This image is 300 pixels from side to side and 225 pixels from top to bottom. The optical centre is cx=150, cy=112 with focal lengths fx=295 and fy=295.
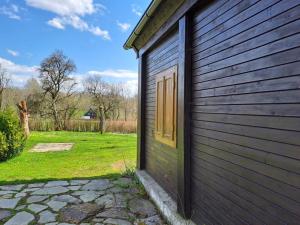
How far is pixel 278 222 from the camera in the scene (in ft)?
6.12

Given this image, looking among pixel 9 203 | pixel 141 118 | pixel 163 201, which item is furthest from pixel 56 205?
pixel 141 118

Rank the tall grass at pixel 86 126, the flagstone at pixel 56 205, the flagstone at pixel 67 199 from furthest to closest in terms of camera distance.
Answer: the tall grass at pixel 86 126 → the flagstone at pixel 67 199 → the flagstone at pixel 56 205

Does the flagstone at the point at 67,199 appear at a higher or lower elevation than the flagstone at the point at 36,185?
lower

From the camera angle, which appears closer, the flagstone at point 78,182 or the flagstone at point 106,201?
the flagstone at point 106,201

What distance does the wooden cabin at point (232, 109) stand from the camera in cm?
180

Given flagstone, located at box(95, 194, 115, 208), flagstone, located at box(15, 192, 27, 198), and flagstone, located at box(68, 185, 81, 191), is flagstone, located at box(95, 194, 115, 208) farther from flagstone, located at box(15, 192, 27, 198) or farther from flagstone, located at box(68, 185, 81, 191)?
flagstone, located at box(15, 192, 27, 198)

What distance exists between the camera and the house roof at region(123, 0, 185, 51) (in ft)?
12.3

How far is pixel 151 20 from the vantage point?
4.53 metres

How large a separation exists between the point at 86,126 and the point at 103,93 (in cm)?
676

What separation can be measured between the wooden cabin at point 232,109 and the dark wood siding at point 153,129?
0.10ft

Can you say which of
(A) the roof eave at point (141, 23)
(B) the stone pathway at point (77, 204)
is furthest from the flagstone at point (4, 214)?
(A) the roof eave at point (141, 23)

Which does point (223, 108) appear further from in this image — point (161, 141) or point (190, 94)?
point (161, 141)

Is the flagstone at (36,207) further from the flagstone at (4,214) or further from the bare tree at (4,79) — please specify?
the bare tree at (4,79)

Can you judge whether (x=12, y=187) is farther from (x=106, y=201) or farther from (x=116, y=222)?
(x=116, y=222)
